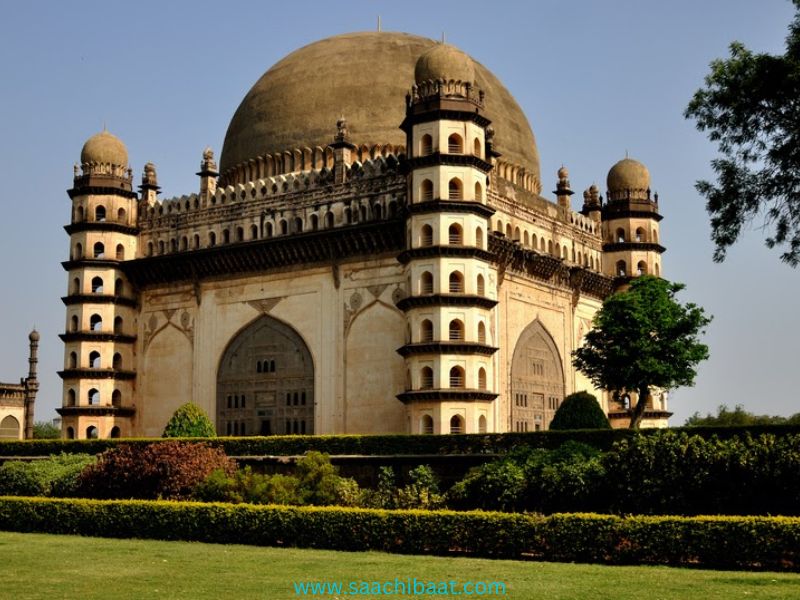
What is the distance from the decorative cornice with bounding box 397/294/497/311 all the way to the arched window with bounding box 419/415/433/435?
11.4 ft

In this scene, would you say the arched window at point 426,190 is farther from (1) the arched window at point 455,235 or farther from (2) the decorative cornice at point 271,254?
(2) the decorative cornice at point 271,254

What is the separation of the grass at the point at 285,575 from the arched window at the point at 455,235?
16874 millimetres

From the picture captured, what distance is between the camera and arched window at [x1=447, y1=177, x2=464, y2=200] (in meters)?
34.0

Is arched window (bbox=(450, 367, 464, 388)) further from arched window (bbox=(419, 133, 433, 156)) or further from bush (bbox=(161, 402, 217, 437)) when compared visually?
bush (bbox=(161, 402, 217, 437))

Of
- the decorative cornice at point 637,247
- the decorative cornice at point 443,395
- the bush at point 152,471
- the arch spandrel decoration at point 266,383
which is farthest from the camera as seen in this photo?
the decorative cornice at point 637,247

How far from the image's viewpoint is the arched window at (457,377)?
109 ft

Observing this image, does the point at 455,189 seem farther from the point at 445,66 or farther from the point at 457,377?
the point at 457,377

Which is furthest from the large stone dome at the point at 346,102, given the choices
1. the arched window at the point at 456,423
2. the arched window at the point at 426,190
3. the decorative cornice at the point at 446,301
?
the arched window at the point at 456,423

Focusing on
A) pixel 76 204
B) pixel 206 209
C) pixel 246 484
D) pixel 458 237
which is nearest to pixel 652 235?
pixel 458 237

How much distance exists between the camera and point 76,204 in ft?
140

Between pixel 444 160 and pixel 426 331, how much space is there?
5417mm

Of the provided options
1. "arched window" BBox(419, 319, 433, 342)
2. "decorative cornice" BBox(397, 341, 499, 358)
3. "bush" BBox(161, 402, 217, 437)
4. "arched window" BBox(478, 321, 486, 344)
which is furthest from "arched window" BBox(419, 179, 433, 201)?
"bush" BBox(161, 402, 217, 437)

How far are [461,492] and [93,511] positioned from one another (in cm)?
728

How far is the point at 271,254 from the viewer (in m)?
39.0
